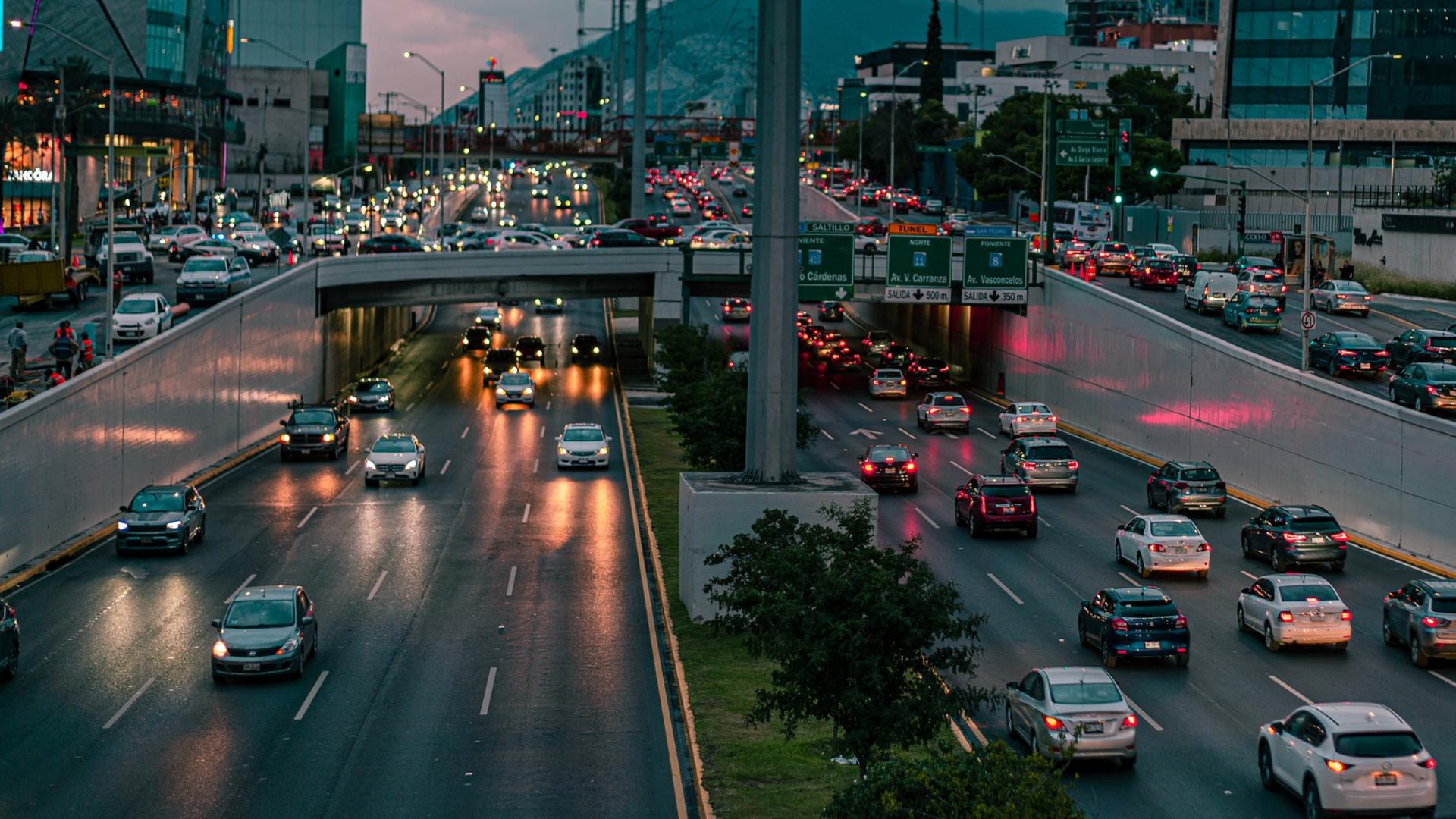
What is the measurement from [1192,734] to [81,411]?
30.2 metres

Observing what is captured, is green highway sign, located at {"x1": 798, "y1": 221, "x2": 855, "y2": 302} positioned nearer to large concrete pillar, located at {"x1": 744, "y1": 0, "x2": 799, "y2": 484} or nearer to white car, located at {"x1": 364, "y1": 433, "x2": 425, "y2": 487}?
A: white car, located at {"x1": 364, "y1": 433, "x2": 425, "y2": 487}

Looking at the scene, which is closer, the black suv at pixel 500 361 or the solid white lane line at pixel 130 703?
the solid white lane line at pixel 130 703

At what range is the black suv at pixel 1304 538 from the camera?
130ft

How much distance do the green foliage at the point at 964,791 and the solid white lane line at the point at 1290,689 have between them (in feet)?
49.6

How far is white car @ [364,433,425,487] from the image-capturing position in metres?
53.7

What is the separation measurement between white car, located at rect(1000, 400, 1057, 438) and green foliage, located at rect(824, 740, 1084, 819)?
4978 centimetres

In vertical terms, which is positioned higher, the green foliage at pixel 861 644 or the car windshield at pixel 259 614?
the green foliage at pixel 861 644

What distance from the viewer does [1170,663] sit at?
3131 cm

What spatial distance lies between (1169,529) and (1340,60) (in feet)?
326

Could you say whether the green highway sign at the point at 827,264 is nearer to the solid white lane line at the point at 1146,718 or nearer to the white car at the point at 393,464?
the white car at the point at 393,464

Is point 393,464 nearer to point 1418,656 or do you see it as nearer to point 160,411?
point 160,411

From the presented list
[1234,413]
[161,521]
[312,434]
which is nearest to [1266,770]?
[161,521]

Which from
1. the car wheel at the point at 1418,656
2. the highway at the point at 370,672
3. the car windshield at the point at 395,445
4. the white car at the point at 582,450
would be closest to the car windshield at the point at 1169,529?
the car wheel at the point at 1418,656

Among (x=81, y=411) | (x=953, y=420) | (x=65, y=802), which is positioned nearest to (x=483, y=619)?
(x=65, y=802)
